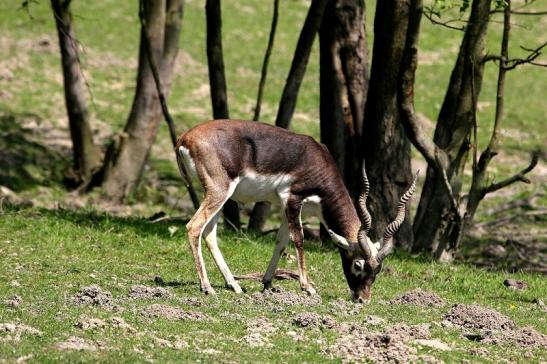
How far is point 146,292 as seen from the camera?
1076 cm

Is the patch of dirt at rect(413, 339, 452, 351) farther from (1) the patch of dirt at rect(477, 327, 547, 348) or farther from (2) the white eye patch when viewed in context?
(2) the white eye patch

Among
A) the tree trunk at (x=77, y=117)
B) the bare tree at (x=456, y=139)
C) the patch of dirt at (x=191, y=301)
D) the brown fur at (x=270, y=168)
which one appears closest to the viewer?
the patch of dirt at (x=191, y=301)

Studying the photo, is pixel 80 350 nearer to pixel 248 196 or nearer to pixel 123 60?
pixel 248 196

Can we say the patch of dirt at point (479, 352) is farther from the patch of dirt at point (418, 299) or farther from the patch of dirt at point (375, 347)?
the patch of dirt at point (418, 299)

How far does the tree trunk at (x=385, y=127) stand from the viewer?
1540 cm

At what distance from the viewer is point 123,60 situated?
29.4 m

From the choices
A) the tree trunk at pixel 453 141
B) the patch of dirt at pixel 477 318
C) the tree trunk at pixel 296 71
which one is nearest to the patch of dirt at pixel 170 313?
the patch of dirt at pixel 477 318

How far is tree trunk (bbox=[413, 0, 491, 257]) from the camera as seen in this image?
15594mm

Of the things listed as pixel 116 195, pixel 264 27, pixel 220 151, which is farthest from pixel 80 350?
pixel 264 27

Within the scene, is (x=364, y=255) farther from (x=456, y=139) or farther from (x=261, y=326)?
(x=456, y=139)

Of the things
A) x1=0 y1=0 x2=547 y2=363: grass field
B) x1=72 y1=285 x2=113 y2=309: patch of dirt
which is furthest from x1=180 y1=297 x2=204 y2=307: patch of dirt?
x1=72 y1=285 x2=113 y2=309: patch of dirt

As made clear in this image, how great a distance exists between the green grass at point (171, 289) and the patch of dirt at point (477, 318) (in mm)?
215

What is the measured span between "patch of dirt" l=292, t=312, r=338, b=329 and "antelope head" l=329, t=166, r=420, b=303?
1.47 m

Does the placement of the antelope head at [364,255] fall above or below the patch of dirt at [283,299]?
above
